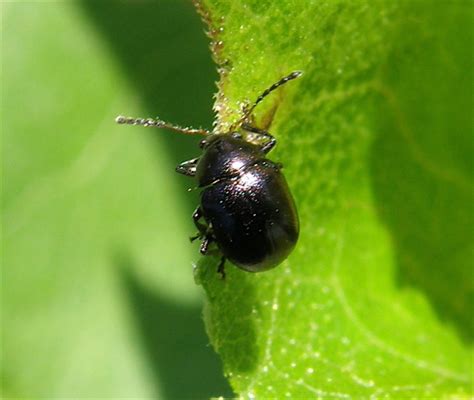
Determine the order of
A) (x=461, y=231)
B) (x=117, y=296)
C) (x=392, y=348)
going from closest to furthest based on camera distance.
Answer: (x=392, y=348), (x=461, y=231), (x=117, y=296)

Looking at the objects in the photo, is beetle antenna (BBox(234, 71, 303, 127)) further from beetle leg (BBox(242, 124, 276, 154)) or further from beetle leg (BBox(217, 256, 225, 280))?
beetle leg (BBox(217, 256, 225, 280))

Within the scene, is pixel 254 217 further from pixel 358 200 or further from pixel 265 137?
pixel 358 200

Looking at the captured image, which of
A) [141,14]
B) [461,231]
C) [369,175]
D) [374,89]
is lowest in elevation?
[461,231]

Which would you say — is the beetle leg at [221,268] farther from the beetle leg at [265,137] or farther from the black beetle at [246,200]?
the beetle leg at [265,137]

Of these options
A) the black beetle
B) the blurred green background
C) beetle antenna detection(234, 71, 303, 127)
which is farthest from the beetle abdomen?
the blurred green background

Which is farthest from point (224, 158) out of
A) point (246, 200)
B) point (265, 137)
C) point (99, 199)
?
point (99, 199)

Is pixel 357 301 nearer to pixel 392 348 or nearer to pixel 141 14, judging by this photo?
pixel 392 348

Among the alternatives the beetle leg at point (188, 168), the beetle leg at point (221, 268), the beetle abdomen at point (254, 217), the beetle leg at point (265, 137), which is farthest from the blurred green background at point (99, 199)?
the beetle leg at point (221, 268)

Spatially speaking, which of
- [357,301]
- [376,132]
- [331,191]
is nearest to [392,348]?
[357,301]
